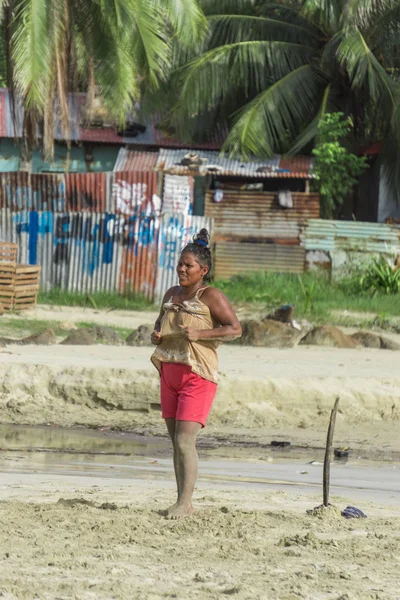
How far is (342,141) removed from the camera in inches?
899

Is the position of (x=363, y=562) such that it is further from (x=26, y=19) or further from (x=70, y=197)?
(x=70, y=197)

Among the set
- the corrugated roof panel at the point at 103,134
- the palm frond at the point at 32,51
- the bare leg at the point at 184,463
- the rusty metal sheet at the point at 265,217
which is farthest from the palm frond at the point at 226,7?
the bare leg at the point at 184,463

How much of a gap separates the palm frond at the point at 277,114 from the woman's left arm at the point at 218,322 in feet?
54.4

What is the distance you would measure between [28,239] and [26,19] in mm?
4503

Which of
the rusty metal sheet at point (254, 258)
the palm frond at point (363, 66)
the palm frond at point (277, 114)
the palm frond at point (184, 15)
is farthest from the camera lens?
the palm frond at point (277, 114)

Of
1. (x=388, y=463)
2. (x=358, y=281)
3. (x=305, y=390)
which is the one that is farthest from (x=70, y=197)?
(x=388, y=463)

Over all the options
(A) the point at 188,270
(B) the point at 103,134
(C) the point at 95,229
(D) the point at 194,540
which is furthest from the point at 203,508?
(B) the point at 103,134

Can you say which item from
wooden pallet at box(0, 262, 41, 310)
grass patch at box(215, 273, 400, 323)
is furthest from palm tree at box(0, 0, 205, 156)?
grass patch at box(215, 273, 400, 323)

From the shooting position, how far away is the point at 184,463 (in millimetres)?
5434

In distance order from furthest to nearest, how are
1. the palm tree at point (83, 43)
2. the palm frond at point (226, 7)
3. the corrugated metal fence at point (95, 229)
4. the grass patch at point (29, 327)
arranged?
the palm frond at point (226, 7) → the corrugated metal fence at point (95, 229) → the palm tree at point (83, 43) → the grass patch at point (29, 327)

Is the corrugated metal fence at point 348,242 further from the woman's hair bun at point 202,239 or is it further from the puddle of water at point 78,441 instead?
the woman's hair bun at point 202,239

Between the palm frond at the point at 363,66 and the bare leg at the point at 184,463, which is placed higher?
Answer: the palm frond at the point at 363,66

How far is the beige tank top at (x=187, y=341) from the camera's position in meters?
5.45

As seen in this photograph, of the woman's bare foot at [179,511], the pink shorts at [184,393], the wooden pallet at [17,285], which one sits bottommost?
the wooden pallet at [17,285]
